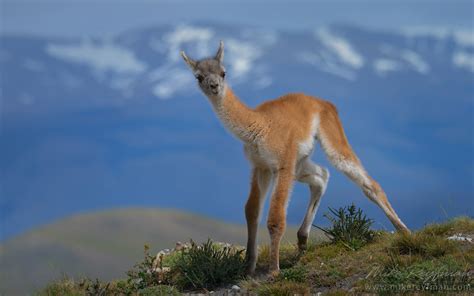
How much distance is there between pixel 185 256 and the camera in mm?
17141

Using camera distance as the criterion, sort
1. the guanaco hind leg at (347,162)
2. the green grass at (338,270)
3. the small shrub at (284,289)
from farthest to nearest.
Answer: the guanaco hind leg at (347,162), the small shrub at (284,289), the green grass at (338,270)

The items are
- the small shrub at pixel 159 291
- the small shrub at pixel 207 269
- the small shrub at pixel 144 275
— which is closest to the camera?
the small shrub at pixel 159 291

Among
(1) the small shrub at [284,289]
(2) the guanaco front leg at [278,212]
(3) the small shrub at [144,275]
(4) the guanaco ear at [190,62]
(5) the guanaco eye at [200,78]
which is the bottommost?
(1) the small shrub at [284,289]

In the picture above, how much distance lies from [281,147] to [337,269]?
253 cm

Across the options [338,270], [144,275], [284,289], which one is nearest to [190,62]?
[144,275]

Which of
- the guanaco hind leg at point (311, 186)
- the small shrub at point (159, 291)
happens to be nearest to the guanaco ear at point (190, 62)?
the guanaco hind leg at point (311, 186)

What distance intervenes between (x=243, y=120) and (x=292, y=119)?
3.59 ft

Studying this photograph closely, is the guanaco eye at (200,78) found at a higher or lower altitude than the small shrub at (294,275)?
higher

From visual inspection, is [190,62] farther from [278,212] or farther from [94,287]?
[94,287]

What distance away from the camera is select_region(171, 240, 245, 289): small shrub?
1565cm

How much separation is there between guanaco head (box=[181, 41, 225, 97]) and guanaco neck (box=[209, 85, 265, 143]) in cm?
27

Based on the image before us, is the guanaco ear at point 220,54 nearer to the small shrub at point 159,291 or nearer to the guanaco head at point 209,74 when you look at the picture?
the guanaco head at point 209,74

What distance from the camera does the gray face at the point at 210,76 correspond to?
49.6ft

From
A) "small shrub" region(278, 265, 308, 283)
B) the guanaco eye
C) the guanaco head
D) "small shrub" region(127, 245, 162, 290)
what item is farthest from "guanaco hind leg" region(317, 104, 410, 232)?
"small shrub" region(127, 245, 162, 290)
